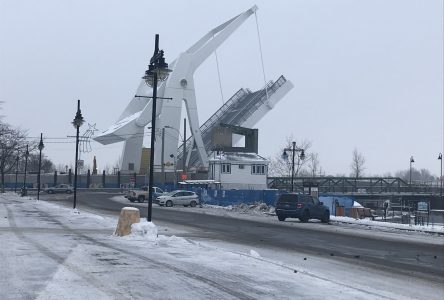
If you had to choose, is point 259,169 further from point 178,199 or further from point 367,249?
point 367,249

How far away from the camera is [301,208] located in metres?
35.0

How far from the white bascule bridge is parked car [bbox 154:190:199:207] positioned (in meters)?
29.1

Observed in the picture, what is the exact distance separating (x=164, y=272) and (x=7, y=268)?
2882 millimetres

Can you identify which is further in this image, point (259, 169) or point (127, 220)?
point (259, 169)

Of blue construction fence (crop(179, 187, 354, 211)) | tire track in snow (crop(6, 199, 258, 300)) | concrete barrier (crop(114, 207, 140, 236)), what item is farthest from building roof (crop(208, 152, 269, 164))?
tire track in snow (crop(6, 199, 258, 300))

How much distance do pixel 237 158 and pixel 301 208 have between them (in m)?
47.0

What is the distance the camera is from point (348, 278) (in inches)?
464

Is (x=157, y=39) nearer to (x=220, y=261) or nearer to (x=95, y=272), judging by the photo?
(x=220, y=261)

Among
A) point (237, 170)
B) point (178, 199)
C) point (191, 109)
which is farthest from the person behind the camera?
point (191, 109)

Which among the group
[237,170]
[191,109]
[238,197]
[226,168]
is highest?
[191,109]


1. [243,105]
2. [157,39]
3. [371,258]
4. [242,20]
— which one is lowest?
[371,258]

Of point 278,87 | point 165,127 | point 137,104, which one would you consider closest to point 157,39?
point 165,127

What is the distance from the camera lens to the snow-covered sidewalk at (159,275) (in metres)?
8.72

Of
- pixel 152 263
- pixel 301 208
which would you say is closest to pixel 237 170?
pixel 301 208
